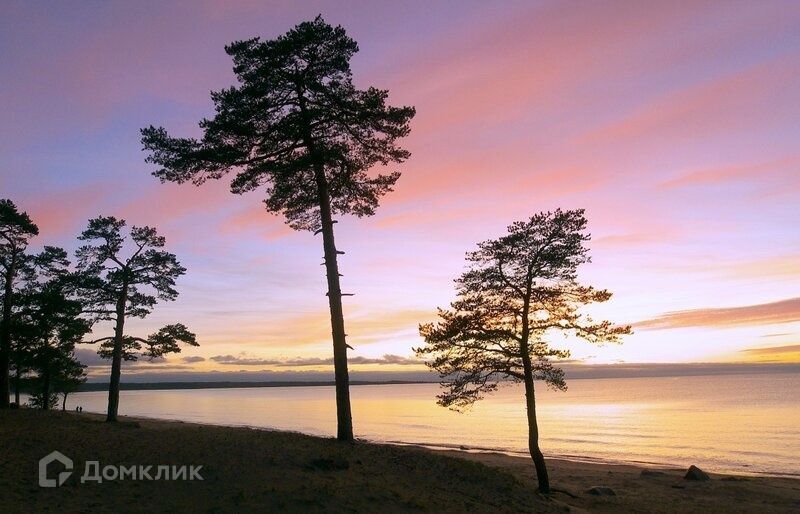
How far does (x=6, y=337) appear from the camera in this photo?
32.0 m

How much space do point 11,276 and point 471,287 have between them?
31677 mm

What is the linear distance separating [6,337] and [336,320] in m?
25.8

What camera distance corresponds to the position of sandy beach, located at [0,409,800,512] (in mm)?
11672

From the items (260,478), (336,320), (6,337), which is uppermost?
(6,337)

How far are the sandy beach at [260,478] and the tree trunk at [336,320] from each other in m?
→ 0.96

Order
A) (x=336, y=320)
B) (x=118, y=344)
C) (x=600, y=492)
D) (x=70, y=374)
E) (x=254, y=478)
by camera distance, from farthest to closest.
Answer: (x=70, y=374) → (x=118, y=344) → (x=600, y=492) → (x=336, y=320) → (x=254, y=478)

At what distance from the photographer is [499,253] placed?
68.4 ft

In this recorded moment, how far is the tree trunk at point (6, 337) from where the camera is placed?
3179 cm

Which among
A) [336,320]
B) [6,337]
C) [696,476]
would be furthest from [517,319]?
[6,337]

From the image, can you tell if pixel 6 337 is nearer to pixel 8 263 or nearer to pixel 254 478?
pixel 8 263

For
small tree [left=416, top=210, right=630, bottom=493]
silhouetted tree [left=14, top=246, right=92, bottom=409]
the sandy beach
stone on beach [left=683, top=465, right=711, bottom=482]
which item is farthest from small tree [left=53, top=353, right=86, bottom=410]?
stone on beach [left=683, top=465, right=711, bottom=482]

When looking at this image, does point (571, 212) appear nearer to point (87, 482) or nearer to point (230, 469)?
point (230, 469)

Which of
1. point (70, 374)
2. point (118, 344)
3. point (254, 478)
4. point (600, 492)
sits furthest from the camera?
point (70, 374)

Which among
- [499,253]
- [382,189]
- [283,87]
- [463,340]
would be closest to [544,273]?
[499,253]
